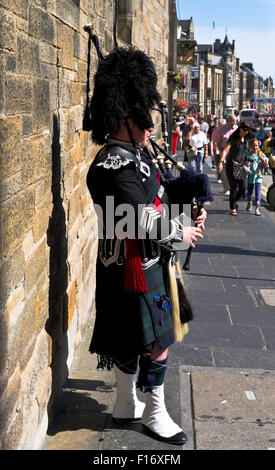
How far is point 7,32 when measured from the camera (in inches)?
97.4

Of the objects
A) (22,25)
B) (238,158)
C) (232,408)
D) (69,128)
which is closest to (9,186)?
(22,25)

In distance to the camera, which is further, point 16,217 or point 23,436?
point 23,436

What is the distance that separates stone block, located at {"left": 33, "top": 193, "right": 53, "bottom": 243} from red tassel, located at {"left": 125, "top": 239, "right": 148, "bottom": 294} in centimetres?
45

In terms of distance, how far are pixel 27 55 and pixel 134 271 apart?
3.91 ft

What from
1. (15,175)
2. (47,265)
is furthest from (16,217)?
(47,265)

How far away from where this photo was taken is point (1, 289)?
2500mm

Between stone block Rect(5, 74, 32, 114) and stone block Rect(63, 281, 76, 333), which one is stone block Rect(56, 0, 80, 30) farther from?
stone block Rect(63, 281, 76, 333)

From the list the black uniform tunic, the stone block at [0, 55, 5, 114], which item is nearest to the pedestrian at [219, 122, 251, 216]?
the black uniform tunic

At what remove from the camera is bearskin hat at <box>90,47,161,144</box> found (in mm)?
3318

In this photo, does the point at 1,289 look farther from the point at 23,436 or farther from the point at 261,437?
the point at 261,437

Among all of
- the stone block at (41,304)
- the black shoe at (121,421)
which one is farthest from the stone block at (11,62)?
the black shoe at (121,421)

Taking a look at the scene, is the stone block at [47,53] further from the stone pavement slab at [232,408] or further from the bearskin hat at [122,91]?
the stone pavement slab at [232,408]

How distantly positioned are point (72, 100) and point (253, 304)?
310cm

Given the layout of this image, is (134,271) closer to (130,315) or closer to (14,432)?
(130,315)
